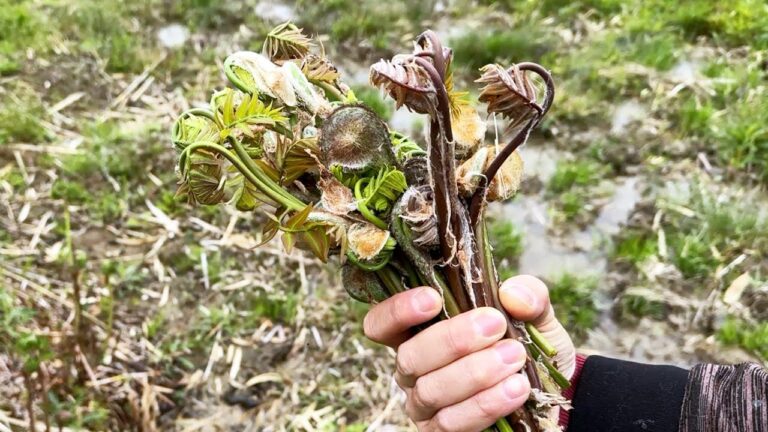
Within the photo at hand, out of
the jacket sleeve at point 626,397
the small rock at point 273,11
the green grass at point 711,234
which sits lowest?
the green grass at point 711,234

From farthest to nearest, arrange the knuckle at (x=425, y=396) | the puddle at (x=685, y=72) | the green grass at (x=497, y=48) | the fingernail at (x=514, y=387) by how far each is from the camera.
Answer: the green grass at (x=497, y=48) → the puddle at (x=685, y=72) → the knuckle at (x=425, y=396) → the fingernail at (x=514, y=387)

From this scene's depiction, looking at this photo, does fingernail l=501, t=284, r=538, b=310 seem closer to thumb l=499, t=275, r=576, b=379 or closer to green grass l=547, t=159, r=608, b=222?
thumb l=499, t=275, r=576, b=379

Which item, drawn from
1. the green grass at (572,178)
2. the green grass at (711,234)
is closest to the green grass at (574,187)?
the green grass at (572,178)

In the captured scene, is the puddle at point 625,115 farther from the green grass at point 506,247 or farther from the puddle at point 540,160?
the green grass at point 506,247

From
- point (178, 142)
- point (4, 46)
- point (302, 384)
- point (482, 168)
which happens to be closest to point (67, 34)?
point (4, 46)

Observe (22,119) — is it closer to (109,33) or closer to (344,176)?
(109,33)

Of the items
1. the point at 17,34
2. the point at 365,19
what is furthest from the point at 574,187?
the point at 17,34
